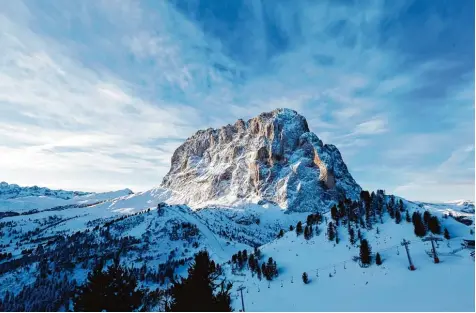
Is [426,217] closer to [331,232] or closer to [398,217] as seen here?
[398,217]

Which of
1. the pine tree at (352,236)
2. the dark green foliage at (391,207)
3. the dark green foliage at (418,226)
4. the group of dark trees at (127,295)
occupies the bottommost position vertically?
the group of dark trees at (127,295)

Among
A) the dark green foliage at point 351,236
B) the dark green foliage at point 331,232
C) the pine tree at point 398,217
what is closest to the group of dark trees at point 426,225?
the pine tree at point 398,217

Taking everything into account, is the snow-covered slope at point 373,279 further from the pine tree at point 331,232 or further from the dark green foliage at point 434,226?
the dark green foliage at point 434,226

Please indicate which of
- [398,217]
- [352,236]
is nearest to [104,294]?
[352,236]

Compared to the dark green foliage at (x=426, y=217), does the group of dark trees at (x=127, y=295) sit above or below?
below

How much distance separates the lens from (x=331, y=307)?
4684 cm

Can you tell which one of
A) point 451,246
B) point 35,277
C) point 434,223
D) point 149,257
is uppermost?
point 434,223

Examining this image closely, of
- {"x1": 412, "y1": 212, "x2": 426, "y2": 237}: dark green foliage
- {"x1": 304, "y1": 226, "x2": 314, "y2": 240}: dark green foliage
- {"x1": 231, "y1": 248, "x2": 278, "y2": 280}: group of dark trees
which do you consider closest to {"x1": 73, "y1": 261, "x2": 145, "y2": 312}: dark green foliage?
{"x1": 231, "y1": 248, "x2": 278, "y2": 280}: group of dark trees

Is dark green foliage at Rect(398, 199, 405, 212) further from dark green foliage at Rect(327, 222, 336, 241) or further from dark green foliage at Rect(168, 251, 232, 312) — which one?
dark green foliage at Rect(168, 251, 232, 312)

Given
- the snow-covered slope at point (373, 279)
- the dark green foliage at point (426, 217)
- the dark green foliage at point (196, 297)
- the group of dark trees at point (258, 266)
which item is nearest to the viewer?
the dark green foliage at point (196, 297)

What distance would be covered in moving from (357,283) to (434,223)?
21889 millimetres

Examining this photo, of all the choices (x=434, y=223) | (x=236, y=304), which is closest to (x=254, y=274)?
(x=236, y=304)

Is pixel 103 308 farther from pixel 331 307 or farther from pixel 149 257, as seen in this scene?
pixel 149 257

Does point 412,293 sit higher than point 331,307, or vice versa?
point 412,293
